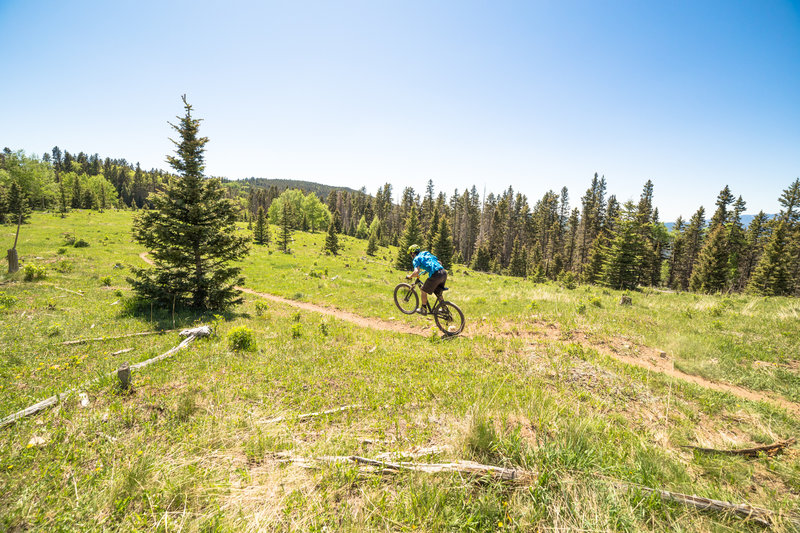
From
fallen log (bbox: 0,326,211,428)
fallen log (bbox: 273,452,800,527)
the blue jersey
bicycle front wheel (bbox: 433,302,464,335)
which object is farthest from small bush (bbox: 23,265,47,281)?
bicycle front wheel (bbox: 433,302,464,335)

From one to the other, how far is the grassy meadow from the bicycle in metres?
0.76

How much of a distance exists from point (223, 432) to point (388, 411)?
2.78 m

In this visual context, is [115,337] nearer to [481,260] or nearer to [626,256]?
[626,256]

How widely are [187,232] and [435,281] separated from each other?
34.1 ft

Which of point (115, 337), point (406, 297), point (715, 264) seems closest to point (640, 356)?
point (406, 297)

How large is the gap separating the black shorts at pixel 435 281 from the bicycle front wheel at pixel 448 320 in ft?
2.99

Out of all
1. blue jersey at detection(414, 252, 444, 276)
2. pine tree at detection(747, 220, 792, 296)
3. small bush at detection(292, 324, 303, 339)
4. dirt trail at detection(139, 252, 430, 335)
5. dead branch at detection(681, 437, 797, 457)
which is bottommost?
dirt trail at detection(139, 252, 430, 335)

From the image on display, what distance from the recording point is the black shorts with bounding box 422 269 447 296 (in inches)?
394

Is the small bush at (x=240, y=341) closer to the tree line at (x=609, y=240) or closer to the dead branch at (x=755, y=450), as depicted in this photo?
the dead branch at (x=755, y=450)

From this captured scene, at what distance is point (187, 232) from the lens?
11922 mm

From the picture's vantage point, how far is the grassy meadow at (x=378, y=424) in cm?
323

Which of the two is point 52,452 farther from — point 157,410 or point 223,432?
point 223,432

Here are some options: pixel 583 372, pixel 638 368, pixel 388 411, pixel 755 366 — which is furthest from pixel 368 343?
pixel 755 366

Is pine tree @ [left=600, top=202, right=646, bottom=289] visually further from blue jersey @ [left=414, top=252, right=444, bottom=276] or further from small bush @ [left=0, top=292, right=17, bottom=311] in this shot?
small bush @ [left=0, top=292, right=17, bottom=311]
